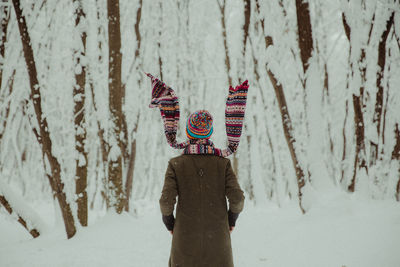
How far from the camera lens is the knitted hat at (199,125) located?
2133 mm

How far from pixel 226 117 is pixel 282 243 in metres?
2.80

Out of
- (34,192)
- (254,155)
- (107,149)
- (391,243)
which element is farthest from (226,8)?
(34,192)

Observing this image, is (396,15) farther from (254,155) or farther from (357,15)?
(254,155)

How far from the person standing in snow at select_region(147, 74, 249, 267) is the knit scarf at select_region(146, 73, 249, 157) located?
0.5 inches

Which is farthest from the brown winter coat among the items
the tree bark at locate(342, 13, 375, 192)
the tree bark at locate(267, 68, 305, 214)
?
the tree bark at locate(342, 13, 375, 192)

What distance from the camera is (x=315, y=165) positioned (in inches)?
186

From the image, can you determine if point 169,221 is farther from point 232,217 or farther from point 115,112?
point 115,112

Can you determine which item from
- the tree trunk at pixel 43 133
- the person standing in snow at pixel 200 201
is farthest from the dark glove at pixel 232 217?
the tree trunk at pixel 43 133

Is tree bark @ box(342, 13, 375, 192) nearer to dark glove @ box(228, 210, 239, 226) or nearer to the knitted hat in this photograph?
dark glove @ box(228, 210, 239, 226)

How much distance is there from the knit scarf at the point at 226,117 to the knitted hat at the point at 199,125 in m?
0.06

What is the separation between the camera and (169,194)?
2041mm

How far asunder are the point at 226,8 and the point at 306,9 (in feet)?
17.9

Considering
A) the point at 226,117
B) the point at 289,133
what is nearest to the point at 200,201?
the point at 226,117

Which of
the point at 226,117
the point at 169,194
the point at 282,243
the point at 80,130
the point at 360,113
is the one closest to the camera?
the point at 169,194
